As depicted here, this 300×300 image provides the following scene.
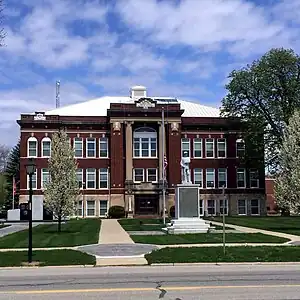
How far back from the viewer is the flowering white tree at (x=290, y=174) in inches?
1411

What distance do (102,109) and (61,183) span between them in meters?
45.8

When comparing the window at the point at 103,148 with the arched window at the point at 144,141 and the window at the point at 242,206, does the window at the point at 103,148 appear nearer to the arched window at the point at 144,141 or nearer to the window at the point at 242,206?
the arched window at the point at 144,141

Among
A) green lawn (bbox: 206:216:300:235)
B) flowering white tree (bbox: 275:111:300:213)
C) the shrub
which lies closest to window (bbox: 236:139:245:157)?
the shrub

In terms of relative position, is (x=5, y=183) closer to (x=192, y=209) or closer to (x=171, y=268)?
(x=192, y=209)

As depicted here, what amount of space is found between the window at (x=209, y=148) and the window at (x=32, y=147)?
73.1 ft

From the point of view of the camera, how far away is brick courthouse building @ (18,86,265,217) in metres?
68.8

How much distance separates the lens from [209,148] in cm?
7281

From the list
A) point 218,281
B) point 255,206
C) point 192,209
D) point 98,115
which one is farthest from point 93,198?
point 218,281

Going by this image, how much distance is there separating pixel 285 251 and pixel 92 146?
5120 cm

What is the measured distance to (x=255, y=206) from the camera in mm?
73312

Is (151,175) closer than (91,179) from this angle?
Yes

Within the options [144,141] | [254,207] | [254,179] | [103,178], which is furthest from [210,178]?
[103,178]

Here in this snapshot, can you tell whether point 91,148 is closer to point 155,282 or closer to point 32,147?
point 32,147

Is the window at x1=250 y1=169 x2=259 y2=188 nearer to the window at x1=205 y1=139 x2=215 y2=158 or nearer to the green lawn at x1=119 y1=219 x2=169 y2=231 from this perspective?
the window at x1=205 y1=139 x2=215 y2=158
